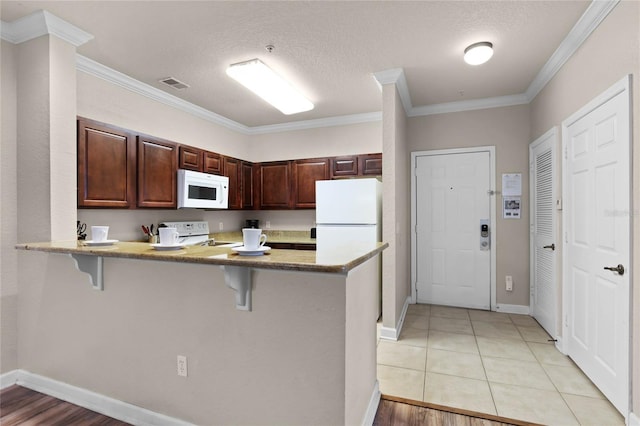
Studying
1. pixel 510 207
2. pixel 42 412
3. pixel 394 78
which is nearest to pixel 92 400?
pixel 42 412

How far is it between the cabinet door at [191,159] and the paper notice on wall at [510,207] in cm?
375

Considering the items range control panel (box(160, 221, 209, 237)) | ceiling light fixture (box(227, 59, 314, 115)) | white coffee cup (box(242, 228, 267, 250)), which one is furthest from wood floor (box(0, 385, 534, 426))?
ceiling light fixture (box(227, 59, 314, 115))

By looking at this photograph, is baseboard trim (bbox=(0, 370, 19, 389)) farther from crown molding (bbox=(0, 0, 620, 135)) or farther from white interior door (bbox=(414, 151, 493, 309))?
white interior door (bbox=(414, 151, 493, 309))

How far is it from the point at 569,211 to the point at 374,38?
7.12 ft

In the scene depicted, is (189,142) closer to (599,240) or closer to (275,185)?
(275,185)

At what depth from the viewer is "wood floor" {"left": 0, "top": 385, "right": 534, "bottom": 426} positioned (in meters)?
1.85

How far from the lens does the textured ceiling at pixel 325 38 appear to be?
83.2 inches

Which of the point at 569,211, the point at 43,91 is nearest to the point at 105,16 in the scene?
the point at 43,91

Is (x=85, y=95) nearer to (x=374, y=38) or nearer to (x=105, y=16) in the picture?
(x=105, y=16)

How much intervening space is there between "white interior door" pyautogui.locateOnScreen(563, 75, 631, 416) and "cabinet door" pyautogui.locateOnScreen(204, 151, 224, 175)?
372 centimetres

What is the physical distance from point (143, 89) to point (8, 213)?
1767mm

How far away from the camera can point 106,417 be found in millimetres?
1894

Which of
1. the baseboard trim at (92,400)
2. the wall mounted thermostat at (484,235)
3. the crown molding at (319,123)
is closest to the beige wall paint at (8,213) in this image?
the baseboard trim at (92,400)

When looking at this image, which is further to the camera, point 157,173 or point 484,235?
point 484,235
